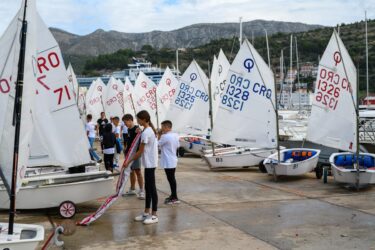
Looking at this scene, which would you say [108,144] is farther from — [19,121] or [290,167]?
[19,121]

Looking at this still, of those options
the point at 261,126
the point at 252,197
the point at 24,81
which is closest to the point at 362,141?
the point at 261,126

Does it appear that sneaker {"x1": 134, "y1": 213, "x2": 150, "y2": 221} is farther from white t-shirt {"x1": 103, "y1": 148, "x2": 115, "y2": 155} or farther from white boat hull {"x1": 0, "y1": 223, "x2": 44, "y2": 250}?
white t-shirt {"x1": 103, "y1": 148, "x2": 115, "y2": 155}

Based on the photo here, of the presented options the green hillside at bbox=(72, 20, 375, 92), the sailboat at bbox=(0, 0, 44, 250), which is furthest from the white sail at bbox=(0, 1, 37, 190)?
the green hillside at bbox=(72, 20, 375, 92)

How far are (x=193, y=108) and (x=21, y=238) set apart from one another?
40.5ft

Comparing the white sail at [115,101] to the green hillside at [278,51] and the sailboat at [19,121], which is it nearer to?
the sailboat at [19,121]

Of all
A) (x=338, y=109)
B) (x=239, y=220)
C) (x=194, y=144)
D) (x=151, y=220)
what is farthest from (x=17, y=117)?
(x=194, y=144)

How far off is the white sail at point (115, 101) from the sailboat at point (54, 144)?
17887mm

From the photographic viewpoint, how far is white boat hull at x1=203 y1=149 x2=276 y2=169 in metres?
13.0

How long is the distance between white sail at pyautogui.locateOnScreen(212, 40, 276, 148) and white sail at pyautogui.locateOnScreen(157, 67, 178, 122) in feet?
30.1

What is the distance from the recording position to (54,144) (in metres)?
7.21

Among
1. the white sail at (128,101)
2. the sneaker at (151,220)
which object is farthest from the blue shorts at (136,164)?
the white sail at (128,101)

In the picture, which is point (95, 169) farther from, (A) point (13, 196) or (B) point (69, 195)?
(A) point (13, 196)

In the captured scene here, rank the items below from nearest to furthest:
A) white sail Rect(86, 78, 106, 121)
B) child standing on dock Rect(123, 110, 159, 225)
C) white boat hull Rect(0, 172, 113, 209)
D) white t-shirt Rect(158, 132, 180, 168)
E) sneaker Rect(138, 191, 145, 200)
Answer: child standing on dock Rect(123, 110, 159, 225)
white boat hull Rect(0, 172, 113, 209)
white t-shirt Rect(158, 132, 180, 168)
sneaker Rect(138, 191, 145, 200)
white sail Rect(86, 78, 106, 121)

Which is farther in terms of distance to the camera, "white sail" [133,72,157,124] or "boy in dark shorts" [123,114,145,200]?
"white sail" [133,72,157,124]
